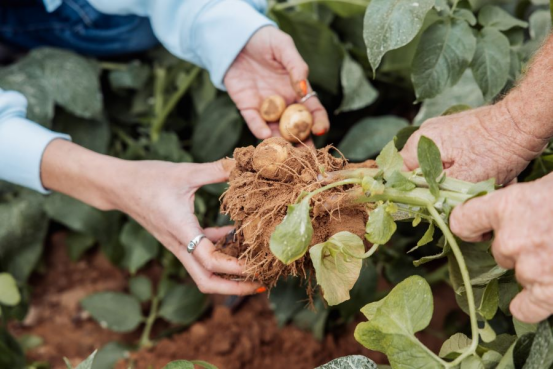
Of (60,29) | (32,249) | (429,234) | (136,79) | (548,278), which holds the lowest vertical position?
(32,249)

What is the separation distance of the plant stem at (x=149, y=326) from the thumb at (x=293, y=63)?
28.7 inches

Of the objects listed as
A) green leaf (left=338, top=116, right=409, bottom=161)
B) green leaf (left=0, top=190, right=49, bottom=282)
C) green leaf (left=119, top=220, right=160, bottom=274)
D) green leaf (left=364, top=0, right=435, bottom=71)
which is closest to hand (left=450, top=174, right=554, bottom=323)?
green leaf (left=364, top=0, right=435, bottom=71)

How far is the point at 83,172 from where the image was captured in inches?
40.5

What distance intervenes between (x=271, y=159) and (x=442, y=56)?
1.26ft

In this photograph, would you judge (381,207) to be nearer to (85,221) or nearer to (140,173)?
(140,173)

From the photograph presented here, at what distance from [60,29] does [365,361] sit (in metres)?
1.20

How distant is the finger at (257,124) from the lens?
1.10 metres

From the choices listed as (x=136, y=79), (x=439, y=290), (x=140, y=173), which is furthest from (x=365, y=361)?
(x=136, y=79)

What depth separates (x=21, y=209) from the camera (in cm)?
148

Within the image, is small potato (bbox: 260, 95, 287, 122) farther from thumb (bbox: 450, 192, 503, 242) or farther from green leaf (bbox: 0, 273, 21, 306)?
green leaf (bbox: 0, 273, 21, 306)

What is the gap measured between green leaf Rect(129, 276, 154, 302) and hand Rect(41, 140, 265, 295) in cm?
48

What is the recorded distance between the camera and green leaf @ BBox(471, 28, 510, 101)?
962 millimetres

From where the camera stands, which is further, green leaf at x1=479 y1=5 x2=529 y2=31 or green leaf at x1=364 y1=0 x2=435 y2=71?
green leaf at x1=479 y1=5 x2=529 y2=31

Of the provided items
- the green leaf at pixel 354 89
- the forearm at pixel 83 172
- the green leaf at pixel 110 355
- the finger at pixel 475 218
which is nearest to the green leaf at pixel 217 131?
the green leaf at pixel 354 89
